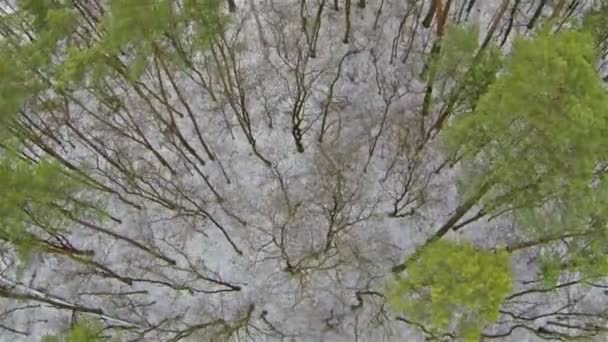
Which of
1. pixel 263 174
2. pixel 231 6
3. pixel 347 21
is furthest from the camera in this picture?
pixel 231 6

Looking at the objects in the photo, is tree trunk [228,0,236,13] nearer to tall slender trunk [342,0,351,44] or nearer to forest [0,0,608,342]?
forest [0,0,608,342]

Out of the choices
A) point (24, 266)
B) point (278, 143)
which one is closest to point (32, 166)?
point (24, 266)

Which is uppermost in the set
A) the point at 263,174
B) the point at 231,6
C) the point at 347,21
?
the point at 231,6

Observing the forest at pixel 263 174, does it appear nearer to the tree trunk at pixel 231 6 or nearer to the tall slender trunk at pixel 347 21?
the tree trunk at pixel 231 6

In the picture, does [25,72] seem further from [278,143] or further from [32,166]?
[278,143]

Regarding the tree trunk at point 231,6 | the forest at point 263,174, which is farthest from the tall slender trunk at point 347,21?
the tree trunk at point 231,6

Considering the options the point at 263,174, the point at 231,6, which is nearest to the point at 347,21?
the point at 231,6

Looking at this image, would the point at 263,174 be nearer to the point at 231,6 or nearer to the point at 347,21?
the point at 347,21

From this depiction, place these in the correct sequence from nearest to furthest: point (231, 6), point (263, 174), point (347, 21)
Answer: point (347, 21) < point (263, 174) < point (231, 6)
